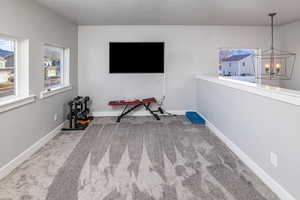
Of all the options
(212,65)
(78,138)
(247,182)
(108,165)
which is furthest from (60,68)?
(247,182)

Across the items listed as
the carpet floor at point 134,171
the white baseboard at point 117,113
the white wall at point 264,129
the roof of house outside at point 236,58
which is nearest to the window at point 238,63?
the roof of house outside at point 236,58

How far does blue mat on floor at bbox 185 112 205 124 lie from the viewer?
15.5 feet

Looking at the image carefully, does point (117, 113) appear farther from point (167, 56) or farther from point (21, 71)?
point (21, 71)

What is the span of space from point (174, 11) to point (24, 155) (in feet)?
11.7

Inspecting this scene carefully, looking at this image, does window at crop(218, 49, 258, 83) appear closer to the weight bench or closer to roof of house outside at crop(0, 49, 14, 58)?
the weight bench

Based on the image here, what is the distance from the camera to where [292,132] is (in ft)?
6.17

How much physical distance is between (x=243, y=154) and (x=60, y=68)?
4.14 metres

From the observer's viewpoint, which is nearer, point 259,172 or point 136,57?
point 259,172

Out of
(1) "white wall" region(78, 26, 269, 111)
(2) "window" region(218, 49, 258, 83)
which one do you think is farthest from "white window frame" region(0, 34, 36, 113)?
(2) "window" region(218, 49, 258, 83)

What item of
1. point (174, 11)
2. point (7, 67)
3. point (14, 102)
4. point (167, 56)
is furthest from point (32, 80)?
point (167, 56)

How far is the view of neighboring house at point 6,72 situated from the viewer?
278 centimetres

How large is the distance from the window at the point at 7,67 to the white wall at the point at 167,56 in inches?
A: 94.7

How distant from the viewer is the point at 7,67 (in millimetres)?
2906

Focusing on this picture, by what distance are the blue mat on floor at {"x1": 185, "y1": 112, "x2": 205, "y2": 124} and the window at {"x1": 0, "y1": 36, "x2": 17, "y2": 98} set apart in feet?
11.8
